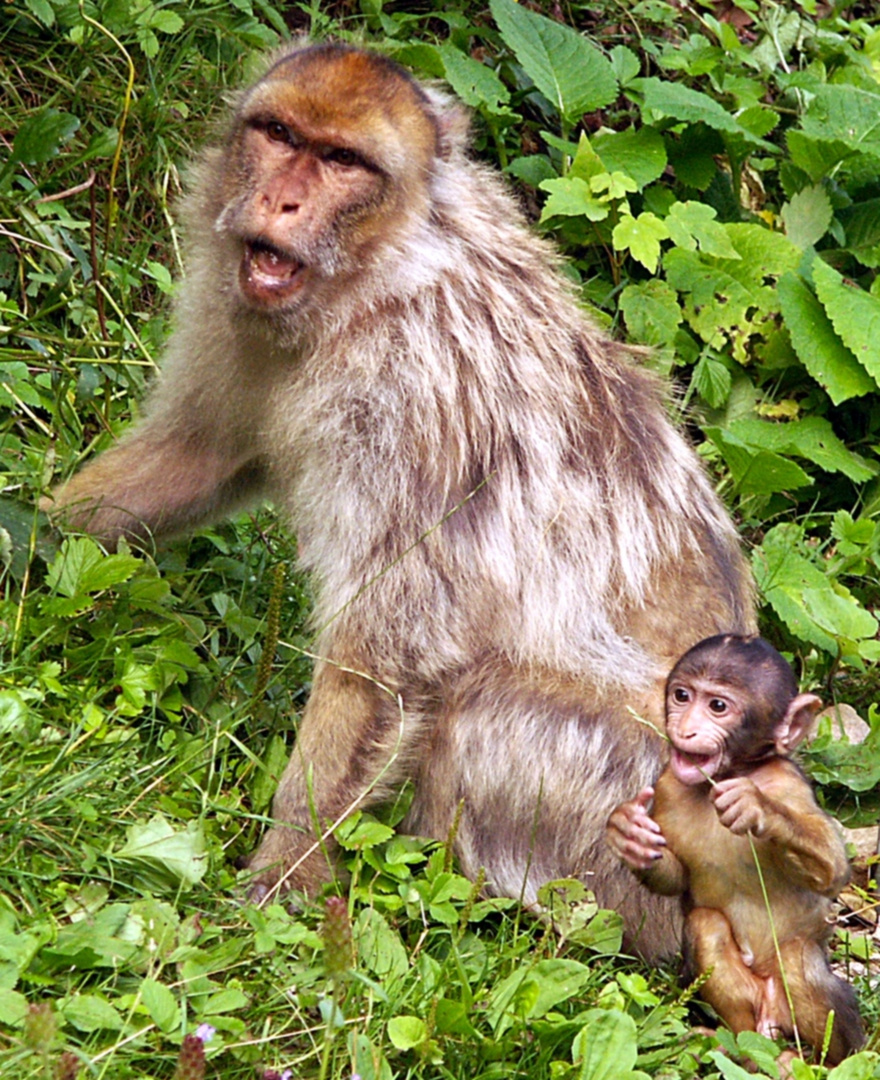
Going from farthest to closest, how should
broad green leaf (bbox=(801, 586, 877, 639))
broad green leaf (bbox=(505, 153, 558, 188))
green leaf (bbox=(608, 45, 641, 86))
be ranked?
green leaf (bbox=(608, 45, 641, 86)) < broad green leaf (bbox=(505, 153, 558, 188)) < broad green leaf (bbox=(801, 586, 877, 639))

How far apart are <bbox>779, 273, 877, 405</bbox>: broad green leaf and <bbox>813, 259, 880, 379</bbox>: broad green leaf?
77 millimetres

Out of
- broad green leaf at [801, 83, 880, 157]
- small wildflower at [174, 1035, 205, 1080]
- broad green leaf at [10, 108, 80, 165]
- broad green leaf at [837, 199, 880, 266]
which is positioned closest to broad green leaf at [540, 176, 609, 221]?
broad green leaf at [801, 83, 880, 157]

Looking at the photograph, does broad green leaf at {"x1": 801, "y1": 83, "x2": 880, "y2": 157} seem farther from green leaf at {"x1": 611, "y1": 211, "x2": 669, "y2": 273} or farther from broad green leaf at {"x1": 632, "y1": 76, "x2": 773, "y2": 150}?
green leaf at {"x1": 611, "y1": 211, "x2": 669, "y2": 273}

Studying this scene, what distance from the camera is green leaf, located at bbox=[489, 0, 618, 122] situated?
6.88 meters

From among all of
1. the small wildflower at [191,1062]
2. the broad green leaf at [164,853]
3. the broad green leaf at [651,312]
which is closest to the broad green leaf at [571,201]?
the broad green leaf at [651,312]

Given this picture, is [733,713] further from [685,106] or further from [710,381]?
[685,106]

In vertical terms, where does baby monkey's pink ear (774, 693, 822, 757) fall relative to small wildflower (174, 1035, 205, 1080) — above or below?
below

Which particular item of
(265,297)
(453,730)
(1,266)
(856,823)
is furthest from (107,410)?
(856,823)

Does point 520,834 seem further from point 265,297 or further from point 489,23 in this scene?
point 489,23

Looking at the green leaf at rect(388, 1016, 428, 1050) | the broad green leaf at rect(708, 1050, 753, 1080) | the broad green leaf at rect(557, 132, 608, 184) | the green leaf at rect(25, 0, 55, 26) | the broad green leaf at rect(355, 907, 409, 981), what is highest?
the green leaf at rect(25, 0, 55, 26)

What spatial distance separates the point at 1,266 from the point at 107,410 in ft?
2.75

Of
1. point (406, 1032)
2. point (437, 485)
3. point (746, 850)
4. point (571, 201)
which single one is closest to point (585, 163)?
point (571, 201)

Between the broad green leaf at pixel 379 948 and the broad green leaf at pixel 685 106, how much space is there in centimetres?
403

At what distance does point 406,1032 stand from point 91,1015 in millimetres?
712
